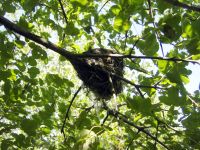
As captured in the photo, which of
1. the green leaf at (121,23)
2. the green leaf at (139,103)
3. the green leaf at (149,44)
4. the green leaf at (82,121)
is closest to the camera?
the green leaf at (139,103)

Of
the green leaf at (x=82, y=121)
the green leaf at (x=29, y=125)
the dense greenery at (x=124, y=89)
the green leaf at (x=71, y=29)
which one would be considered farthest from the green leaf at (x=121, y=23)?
the green leaf at (x=29, y=125)

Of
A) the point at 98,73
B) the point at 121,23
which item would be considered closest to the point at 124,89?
the point at 98,73

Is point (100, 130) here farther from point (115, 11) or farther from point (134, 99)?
point (115, 11)

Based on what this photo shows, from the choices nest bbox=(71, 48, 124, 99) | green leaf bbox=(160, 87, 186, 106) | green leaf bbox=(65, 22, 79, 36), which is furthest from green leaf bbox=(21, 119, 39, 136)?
green leaf bbox=(160, 87, 186, 106)

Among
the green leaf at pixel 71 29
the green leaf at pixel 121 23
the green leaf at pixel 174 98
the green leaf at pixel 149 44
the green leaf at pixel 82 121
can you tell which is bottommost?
the green leaf at pixel 174 98

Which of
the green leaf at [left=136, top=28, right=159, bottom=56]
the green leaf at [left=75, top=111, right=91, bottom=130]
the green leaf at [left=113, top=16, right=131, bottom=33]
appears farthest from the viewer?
the green leaf at [left=75, top=111, right=91, bottom=130]

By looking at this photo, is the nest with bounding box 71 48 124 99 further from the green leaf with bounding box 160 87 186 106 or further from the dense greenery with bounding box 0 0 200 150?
the green leaf with bounding box 160 87 186 106

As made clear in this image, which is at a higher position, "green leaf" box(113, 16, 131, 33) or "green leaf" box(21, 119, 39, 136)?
"green leaf" box(113, 16, 131, 33)

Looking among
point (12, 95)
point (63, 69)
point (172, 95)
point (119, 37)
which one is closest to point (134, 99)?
point (172, 95)

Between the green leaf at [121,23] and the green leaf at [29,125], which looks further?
the green leaf at [29,125]

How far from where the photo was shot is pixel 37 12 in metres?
3.58

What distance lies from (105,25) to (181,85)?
191cm

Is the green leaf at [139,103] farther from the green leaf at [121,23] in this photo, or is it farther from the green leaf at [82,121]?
the green leaf at [82,121]

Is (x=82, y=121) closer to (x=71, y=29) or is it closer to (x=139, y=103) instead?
(x=71, y=29)
